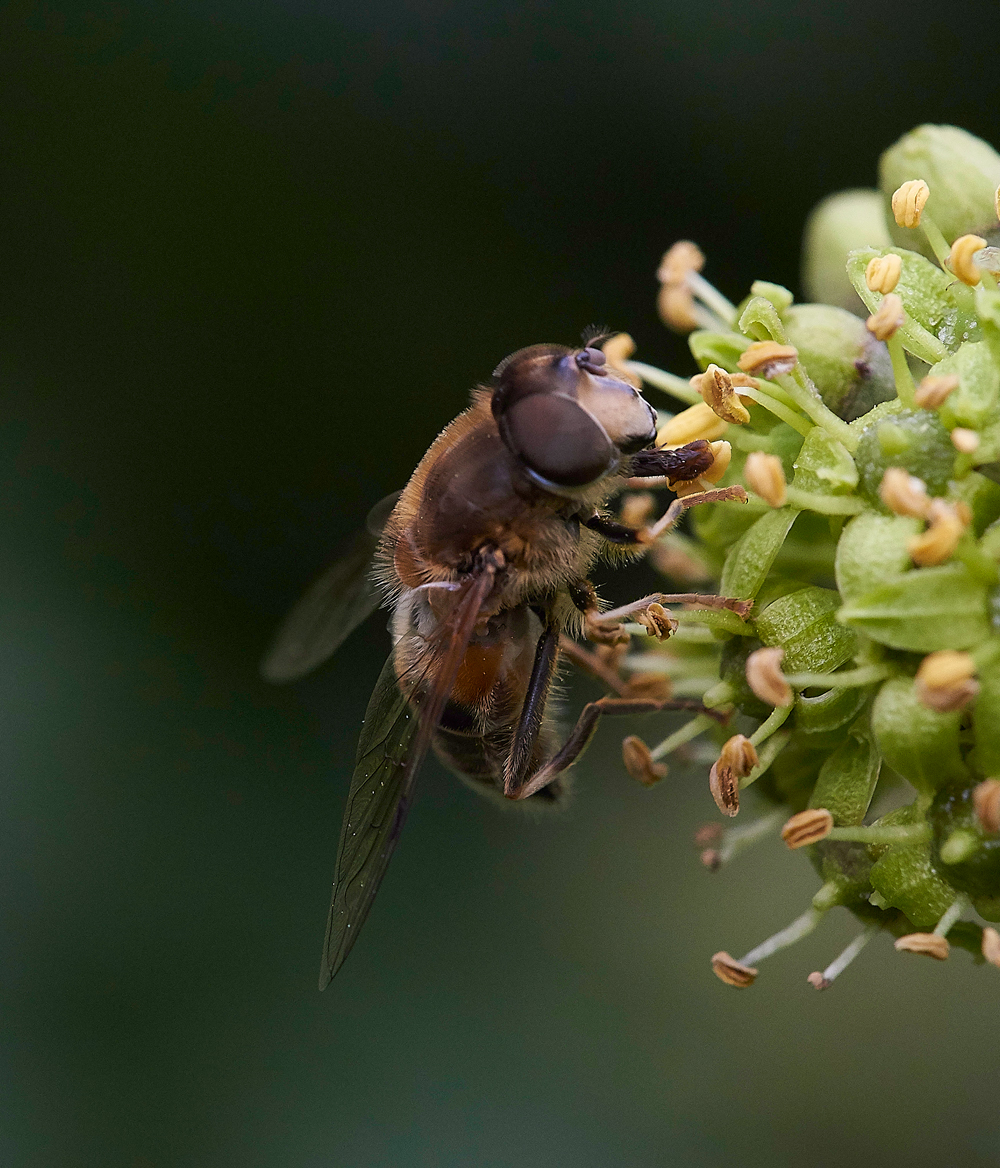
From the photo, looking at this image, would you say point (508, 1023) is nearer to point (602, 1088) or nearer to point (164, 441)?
point (602, 1088)

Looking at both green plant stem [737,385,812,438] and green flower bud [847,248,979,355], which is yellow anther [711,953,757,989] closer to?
green plant stem [737,385,812,438]

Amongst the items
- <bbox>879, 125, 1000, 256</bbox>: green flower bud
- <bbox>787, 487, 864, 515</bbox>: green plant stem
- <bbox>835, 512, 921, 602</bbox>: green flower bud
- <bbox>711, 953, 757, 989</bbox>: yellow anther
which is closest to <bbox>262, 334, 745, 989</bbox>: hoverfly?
<bbox>787, 487, 864, 515</bbox>: green plant stem

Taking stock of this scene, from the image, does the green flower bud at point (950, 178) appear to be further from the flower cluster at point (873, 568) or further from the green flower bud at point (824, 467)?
the green flower bud at point (824, 467)

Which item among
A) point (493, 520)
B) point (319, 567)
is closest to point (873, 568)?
point (493, 520)

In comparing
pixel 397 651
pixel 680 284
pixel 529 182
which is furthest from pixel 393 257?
pixel 397 651

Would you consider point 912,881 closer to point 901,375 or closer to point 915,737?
point 915,737

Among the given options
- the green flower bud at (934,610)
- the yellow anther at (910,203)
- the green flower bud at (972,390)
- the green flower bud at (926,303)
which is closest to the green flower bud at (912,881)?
the green flower bud at (934,610)

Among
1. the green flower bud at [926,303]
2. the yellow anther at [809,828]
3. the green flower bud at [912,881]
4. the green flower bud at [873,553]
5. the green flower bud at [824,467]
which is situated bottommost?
the green flower bud at [912,881]
